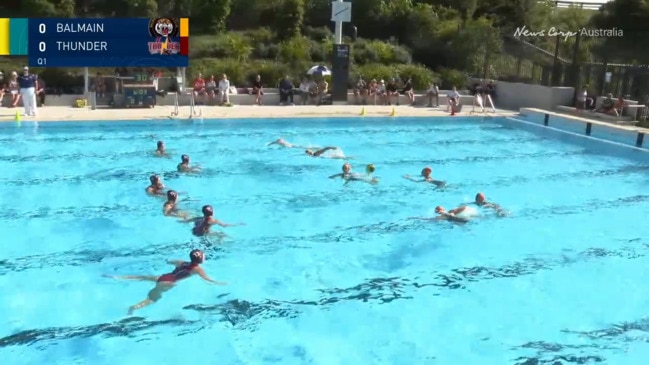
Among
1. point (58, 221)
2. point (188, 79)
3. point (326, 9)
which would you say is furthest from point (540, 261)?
point (326, 9)

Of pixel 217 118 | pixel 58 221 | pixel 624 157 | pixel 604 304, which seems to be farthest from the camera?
pixel 217 118

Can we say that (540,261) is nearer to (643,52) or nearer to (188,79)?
(188,79)

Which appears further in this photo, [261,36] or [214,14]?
[214,14]

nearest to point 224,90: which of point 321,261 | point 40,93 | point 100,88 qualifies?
point 100,88

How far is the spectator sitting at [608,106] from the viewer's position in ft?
62.1

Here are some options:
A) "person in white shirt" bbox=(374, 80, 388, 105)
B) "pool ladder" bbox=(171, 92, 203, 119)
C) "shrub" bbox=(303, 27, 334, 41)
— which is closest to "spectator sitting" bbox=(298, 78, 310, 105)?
"person in white shirt" bbox=(374, 80, 388, 105)

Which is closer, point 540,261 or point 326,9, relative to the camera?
point 540,261

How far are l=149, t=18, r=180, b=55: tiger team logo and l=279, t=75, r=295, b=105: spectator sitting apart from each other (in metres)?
3.35

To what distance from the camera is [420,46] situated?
2816 centimetres

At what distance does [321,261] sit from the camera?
26.7 ft

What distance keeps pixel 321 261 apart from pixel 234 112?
11.0 metres

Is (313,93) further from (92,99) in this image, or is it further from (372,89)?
(92,99)

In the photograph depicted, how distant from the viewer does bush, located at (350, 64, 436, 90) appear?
2336cm

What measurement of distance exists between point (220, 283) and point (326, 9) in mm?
24242
